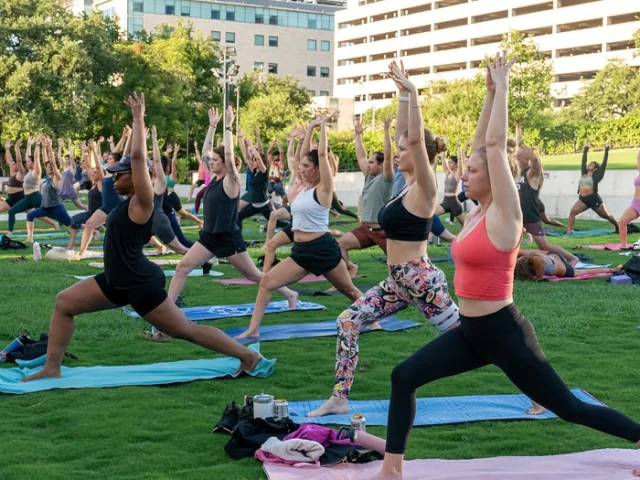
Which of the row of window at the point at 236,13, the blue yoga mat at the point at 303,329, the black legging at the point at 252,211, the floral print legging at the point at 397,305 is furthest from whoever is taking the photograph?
the row of window at the point at 236,13

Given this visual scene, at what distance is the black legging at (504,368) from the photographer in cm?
482

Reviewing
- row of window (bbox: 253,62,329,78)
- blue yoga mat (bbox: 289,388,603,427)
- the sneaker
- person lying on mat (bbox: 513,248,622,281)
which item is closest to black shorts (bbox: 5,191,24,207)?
person lying on mat (bbox: 513,248,622,281)

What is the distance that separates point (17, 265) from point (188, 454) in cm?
1091

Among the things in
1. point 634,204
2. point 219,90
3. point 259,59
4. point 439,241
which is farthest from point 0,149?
point 259,59

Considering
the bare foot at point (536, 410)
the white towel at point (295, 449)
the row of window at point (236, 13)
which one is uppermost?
the row of window at point (236, 13)

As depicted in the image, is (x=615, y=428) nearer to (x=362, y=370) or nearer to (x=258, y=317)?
(x=362, y=370)

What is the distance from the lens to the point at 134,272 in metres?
6.98

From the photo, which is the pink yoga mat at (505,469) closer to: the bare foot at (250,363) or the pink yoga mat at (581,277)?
the bare foot at (250,363)

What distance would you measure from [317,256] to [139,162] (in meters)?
2.83

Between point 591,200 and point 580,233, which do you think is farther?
point 580,233

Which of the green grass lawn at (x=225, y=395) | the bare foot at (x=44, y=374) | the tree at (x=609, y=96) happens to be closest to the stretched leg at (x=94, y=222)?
the green grass lawn at (x=225, y=395)

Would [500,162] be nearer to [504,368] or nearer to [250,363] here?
[504,368]

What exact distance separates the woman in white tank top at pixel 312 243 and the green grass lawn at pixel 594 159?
123 ft

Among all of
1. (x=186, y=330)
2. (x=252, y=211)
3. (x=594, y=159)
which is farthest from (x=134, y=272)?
(x=594, y=159)
